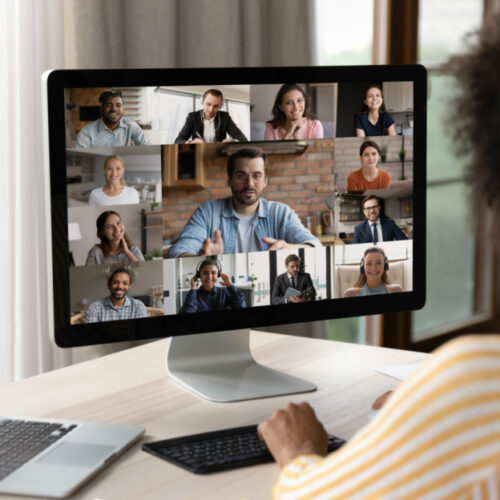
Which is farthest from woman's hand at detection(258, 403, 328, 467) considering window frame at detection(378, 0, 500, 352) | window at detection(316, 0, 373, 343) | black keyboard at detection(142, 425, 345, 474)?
window frame at detection(378, 0, 500, 352)

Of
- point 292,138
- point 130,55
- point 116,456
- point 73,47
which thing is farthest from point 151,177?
point 130,55

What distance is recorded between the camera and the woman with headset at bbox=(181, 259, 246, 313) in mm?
1292

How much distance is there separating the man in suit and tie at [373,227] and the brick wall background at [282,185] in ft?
0.30

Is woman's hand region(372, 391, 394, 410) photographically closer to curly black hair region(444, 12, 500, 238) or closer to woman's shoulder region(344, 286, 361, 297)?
woman's shoulder region(344, 286, 361, 297)

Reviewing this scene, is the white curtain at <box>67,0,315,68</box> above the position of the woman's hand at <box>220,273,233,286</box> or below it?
above

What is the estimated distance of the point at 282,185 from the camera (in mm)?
1312

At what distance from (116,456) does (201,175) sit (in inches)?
18.0

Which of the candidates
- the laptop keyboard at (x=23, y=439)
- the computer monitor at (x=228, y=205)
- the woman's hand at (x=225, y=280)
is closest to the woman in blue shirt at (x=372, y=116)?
the computer monitor at (x=228, y=205)

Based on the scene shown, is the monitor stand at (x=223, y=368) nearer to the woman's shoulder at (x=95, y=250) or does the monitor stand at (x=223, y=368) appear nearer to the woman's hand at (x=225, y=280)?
the woman's hand at (x=225, y=280)

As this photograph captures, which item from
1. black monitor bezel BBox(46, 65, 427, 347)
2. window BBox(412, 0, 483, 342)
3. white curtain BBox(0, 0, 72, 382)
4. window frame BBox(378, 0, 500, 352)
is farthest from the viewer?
window BBox(412, 0, 483, 342)

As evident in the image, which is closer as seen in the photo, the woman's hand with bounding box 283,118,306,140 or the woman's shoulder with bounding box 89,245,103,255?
the woman's shoulder with bounding box 89,245,103,255

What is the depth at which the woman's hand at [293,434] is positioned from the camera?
3.25 feet

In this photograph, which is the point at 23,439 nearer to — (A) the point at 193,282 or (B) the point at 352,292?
(A) the point at 193,282

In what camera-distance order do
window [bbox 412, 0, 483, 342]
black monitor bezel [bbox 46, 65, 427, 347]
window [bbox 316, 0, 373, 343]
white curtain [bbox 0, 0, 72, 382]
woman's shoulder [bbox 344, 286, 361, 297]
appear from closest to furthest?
black monitor bezel [bbox 46, 65, 427, 347]
woman's shoulder [bbox 344, 286, 361, 297]
white curtain [bbox 0, 0, 72, 382]
window [bbox 316, 0, 373, 343]
window [bbox 412, 0, 483, 342]
